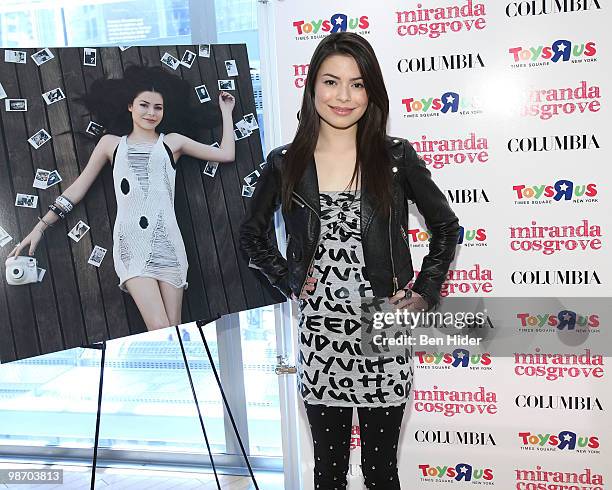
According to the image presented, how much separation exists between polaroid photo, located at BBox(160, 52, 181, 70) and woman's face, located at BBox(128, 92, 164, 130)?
0.12 metres

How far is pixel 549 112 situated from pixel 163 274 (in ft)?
4.74

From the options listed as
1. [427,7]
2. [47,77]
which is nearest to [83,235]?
[47,77]

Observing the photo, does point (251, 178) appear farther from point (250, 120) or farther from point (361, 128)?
point (361, 128)

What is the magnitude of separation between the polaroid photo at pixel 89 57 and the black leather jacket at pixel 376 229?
64cm

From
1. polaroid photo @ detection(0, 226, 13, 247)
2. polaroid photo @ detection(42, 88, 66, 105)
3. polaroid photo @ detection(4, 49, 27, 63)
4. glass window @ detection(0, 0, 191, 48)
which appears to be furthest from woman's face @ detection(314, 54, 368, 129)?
glass window @ detection(0, 0, 191, 48)

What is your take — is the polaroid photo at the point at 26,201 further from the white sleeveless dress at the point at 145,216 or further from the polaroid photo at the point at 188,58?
the polaroid photo at the point at 188,58

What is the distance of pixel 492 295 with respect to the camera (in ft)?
7.60

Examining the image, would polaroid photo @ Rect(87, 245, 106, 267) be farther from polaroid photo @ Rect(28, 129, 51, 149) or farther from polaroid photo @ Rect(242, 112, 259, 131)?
polaroid photo @ Rect(242, 112, 259, 131)

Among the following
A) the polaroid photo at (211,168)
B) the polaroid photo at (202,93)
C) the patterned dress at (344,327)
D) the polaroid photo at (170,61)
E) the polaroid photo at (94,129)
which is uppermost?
the polaroid photo at (170,61)

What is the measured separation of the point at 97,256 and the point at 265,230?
55cm

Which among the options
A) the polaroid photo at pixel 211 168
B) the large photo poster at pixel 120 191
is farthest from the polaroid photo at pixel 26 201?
the polaroid photo at pixel 211 168

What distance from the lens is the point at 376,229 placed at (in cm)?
185

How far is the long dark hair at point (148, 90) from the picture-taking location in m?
1.97

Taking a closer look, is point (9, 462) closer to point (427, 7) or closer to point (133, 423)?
point (133, 423)
